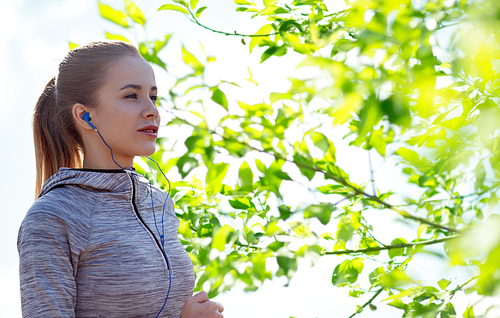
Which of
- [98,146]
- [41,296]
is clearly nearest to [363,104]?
[41,296]

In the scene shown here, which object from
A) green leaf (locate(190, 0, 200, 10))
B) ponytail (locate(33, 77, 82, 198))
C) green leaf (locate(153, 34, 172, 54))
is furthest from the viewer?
ponytail (locate(33, 77, 82, 198))

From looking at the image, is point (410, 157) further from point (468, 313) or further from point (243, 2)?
point (243, 2)

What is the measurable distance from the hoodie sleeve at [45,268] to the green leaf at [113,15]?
1.87 ft

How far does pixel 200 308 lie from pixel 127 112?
60 centimetres

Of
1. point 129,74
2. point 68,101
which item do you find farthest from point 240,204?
point 68,101

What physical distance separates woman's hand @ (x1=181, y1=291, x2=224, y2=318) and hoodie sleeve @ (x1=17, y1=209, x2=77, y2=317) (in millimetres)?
304

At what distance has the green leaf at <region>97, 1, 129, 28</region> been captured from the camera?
78cm

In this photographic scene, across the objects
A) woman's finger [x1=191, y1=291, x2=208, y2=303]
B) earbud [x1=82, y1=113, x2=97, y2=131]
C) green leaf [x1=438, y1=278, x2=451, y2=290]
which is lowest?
woman's finger [x1=191, y1=291, x2=208, y2=303]

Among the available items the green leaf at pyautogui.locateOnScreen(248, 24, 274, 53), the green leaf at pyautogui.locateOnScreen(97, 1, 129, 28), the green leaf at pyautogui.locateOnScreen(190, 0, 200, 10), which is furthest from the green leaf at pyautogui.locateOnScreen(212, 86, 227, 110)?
the green leaf at pyautogui.locateOnScreen(248, 24, 274, 53)

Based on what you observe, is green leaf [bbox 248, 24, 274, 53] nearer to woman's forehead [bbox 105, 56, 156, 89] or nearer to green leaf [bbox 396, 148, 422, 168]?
woman's forehead [bbox 105, 56, 156, 89]

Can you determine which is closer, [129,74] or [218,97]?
Answer: [218,97]

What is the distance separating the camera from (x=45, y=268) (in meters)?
1.03

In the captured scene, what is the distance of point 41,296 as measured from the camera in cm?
101

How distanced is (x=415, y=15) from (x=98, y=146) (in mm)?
974
